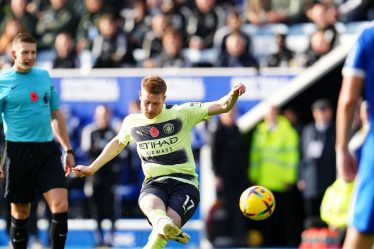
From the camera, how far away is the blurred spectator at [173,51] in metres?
17.7

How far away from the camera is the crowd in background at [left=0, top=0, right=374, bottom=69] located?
17.5 metres

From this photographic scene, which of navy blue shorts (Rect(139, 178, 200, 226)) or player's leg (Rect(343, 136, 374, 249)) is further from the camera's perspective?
navy blue shorts (Rect(139, 178, 200, 226))

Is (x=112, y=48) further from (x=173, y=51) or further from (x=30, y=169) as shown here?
(x=30, y=169)

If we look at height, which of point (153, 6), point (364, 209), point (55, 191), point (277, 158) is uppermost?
point (153, 6)

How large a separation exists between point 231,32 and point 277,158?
2300 mm

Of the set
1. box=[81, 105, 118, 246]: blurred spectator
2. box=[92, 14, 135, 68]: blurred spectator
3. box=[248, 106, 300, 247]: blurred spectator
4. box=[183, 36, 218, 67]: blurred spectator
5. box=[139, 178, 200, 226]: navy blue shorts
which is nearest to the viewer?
box=[139, 178, 200, 226]: navy blue shorts

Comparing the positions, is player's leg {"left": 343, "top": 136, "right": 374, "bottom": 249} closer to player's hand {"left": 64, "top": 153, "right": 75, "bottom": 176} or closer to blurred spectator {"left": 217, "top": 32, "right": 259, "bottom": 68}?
player's hand {"left": 64, "top": 153, "right": 75, "bottom": 176}

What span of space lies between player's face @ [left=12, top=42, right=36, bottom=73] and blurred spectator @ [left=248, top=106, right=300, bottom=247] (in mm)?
6768

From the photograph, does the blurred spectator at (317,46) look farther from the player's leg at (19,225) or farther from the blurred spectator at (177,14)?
the player's leg at (19,225)

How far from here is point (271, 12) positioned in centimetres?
1852

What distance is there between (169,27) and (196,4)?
0.83m

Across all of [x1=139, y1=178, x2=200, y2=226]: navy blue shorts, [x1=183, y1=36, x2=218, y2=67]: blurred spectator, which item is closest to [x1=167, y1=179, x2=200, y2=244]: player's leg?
[x1=139, y1=178, x2=200, y2=226]: navy blue shorts

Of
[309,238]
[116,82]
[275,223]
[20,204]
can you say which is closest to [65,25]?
[116,82]

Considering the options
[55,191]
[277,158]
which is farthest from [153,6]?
[55,191]
